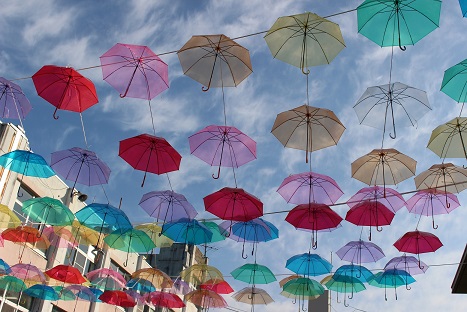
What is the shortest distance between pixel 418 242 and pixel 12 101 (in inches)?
414

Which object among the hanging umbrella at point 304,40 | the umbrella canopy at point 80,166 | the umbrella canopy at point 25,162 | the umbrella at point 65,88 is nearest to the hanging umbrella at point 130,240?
the umbrella canopy at point 80,166

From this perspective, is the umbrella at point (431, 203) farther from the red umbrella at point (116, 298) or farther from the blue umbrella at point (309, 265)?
the red umbrella at point (116, 298)

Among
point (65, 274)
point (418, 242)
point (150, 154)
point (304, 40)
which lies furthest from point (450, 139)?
point (65, 274)

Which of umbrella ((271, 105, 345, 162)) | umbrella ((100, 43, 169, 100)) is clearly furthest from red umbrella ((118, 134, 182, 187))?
umbrella ((271, 105, 345, 162))

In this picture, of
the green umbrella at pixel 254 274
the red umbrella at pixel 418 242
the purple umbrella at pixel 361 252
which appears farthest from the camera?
the green umbrella at pixel 254 274

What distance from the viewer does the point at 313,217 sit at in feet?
42.1

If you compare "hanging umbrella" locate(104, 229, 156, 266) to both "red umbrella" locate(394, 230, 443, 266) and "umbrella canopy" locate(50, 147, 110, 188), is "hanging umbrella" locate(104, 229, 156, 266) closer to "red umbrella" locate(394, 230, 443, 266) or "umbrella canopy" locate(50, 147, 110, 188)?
"umbrella canopy" locate(50, 147, 110, 188)

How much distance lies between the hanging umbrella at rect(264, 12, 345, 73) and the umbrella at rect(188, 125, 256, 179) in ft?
8.61

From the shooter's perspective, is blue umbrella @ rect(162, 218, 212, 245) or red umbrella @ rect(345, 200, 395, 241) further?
blue umbrella @ rect(162, 218, 212, 245)

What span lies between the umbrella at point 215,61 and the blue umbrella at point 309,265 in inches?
295

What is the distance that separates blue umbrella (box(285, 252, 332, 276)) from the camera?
15625 millimetres

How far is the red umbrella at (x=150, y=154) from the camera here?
1147 cm

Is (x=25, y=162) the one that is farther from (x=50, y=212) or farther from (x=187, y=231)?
(x=187, y=231)

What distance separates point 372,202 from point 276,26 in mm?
5620
